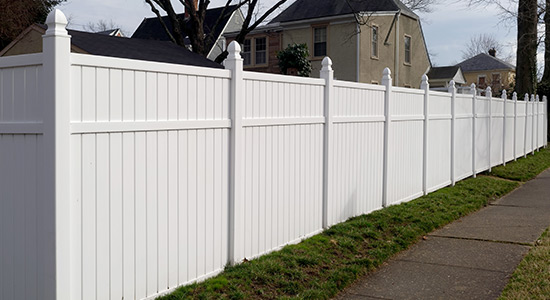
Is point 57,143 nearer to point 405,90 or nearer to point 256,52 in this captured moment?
point 405,90

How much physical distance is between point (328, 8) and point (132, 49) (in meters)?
14.6

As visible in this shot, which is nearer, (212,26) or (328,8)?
(328,8)

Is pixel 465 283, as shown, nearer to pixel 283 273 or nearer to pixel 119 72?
pixel 283 273

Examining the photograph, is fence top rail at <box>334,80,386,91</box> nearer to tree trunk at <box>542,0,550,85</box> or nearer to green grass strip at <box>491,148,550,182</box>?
green grass strip at <box>491,148,550,182</box>

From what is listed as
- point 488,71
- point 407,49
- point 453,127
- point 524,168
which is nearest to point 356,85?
point 453,127

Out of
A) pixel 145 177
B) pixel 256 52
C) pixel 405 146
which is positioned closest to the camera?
pixel 145 177

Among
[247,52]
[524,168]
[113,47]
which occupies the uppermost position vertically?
[247,52]

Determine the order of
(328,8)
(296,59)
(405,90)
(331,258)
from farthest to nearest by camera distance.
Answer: (328,8), (296,59), (405,90), (331,258)

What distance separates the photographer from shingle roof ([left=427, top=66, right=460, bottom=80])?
107 feet

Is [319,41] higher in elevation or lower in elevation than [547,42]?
higher

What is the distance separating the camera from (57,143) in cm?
362

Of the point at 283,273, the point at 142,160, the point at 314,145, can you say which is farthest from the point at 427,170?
the point at 142,160

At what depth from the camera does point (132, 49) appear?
50.2 ft

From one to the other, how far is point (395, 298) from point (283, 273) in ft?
3.28
